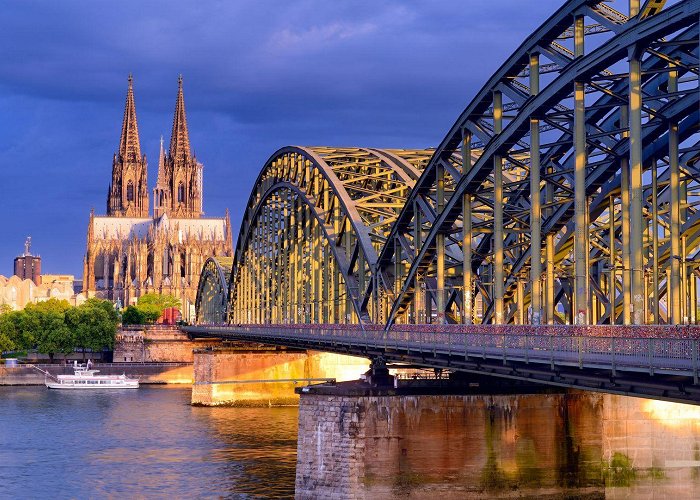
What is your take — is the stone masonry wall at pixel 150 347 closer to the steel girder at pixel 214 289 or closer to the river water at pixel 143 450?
the steel girder at pixel 214 289

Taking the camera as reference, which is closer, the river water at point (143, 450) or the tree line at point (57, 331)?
the river water at point (143, 450)

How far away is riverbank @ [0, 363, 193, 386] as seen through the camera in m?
144

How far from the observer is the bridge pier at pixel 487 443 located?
49062 mm

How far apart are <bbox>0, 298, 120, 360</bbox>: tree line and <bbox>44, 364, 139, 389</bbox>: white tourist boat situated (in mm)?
17719

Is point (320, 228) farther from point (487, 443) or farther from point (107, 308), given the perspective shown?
point (107, 308)

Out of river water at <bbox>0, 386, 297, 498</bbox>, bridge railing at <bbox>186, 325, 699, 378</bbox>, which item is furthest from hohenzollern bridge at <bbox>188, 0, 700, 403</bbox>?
river water at <bbox>0, 386, 297, 498</bbox>

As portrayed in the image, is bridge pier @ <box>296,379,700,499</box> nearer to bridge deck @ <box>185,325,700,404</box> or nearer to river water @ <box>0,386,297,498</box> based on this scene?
bridge deck @ <box>185,325,700,404</box>

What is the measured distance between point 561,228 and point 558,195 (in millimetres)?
3502

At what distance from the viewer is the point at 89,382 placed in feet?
461

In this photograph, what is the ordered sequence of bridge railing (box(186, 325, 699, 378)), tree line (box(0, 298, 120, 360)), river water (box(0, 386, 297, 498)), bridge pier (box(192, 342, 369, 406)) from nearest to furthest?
1. bridge railing (box(186, 325, 699, 378))
2. river water (box(0, 386, 297, 498))
3. bridge pier (box(192, 342, 369, 406))
4. tree line (box(0, 298, 120, 360))

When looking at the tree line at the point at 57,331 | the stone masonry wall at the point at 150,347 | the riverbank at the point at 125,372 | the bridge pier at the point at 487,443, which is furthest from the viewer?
the stone masonry wall at the point at 150,347

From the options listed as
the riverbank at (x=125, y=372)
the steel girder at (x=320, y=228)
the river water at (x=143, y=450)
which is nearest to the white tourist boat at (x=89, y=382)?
the riverbank at (x=125, y=372)

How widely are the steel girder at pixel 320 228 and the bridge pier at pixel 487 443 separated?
18874 mm

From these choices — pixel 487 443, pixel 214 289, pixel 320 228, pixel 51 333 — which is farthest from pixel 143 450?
pixel 214 289
